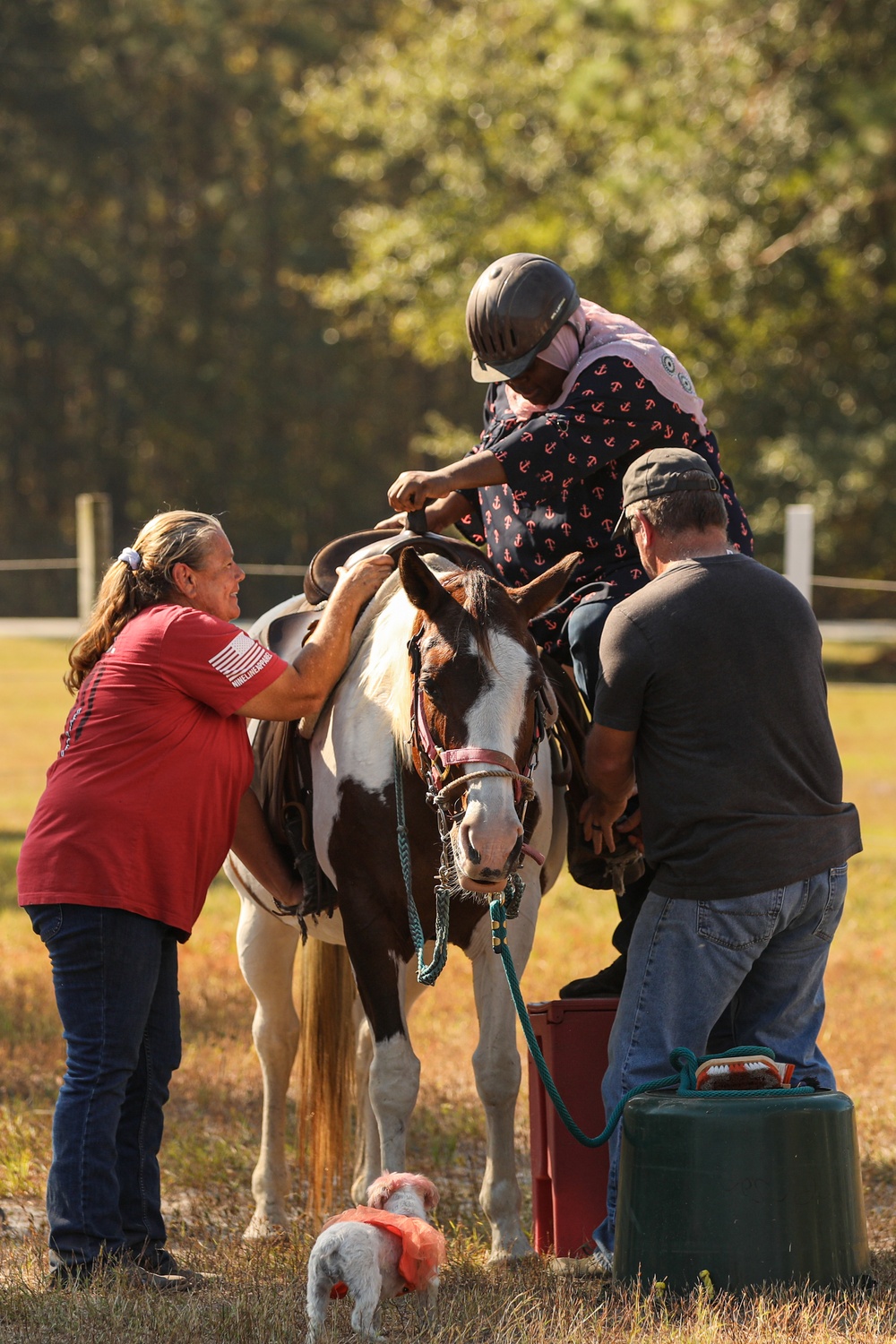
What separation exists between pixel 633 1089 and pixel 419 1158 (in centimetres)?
206

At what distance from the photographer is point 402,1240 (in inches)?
128

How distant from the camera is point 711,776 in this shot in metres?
3.53

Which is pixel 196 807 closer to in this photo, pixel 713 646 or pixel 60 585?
pixel 713 646

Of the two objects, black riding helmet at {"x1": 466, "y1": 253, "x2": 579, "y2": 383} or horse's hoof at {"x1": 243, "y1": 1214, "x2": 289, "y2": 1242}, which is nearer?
black riding helmet at {"x1": 466, "y1": 253, "x2": 579, "y2": 383}

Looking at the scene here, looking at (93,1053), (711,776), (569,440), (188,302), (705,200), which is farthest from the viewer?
(188,302)

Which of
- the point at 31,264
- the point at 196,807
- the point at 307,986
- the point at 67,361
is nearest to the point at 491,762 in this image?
the point at 196,807

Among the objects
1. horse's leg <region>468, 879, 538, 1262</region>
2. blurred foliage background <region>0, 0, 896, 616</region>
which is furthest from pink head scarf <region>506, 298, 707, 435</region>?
blurred foliage background <region>0, 0, 896, 616</region>

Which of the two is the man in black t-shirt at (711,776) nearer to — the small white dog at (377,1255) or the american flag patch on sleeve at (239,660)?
the small white dog at (377,1255)

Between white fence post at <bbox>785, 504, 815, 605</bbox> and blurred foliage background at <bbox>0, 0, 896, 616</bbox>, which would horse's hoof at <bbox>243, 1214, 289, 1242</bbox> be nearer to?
white fence post at <bbox>785, 504, 815, 605</bbox>

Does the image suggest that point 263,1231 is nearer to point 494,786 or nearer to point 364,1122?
point 364,1122

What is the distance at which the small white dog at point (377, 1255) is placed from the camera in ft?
10.3

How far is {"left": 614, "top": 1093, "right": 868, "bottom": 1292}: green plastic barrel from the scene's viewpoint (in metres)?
3.22

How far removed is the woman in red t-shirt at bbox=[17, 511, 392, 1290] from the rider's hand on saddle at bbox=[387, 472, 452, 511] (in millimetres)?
564

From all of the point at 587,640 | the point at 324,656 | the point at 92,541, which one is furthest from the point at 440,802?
the point at 92,541
